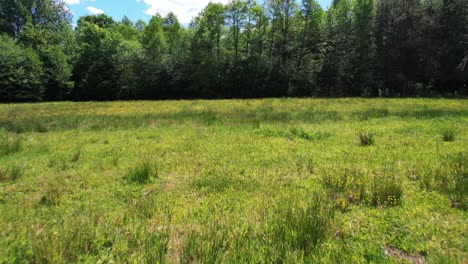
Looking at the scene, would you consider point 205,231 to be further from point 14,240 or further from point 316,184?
point 316,184

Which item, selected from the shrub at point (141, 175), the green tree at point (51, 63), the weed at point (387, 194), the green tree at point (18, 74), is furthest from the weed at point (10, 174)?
the green tree at point (51, 63)

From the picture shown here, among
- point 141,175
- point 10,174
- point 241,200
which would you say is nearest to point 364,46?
point 141,175

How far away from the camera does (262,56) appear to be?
48750 millimetres

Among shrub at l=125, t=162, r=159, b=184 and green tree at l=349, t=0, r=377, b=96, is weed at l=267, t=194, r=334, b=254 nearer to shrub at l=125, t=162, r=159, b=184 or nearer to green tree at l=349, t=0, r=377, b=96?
shrub at l=125, t=162, r=159, b=184

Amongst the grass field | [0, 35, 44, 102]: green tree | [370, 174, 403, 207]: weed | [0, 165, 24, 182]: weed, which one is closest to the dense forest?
[0, 35, 44, 102]: green tree

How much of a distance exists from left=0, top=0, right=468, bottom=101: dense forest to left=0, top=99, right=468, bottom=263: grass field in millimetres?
37260

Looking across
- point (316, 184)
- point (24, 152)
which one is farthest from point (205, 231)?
point (24, 152)

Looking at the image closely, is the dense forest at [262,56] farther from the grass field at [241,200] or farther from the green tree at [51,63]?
the grass field at [241,200]

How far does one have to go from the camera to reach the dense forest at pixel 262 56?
40.9 m

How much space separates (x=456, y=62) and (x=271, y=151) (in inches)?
1737

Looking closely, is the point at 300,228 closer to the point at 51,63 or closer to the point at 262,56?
the point at 262,56

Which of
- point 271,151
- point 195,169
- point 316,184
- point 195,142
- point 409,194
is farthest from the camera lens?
point 195,142

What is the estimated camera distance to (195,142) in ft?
33.6

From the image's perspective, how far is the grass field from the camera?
10.5 ft
